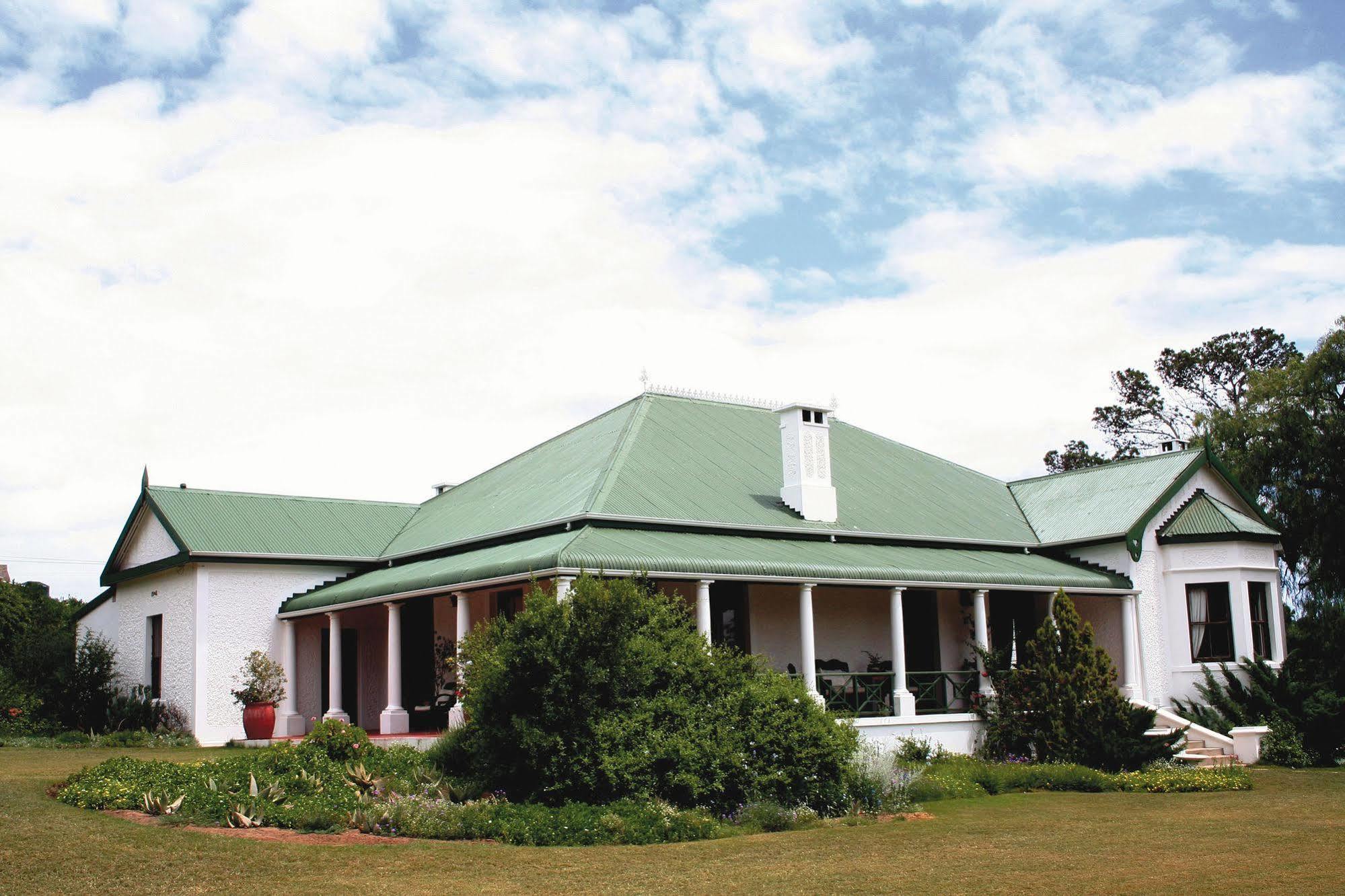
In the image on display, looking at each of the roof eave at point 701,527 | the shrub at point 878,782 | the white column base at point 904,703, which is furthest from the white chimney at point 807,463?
the shrub at point 878,782

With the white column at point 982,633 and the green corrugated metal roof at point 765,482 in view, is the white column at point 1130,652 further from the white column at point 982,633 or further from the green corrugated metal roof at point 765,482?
the white column at point 982,633

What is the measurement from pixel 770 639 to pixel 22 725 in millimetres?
14937

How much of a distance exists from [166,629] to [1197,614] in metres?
20.6

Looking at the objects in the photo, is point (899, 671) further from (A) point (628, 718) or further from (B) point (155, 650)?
(B) point (155, 650)

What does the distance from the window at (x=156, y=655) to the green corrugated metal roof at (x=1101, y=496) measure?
60.2 feet

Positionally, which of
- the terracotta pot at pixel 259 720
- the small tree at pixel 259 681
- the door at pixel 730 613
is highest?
the door at pixel 730 613

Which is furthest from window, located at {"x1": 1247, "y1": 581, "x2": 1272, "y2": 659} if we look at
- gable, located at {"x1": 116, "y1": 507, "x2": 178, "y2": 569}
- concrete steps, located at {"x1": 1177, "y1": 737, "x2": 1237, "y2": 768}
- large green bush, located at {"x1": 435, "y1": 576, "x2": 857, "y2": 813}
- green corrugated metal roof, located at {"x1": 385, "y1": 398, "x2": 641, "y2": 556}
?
gable, located at {"x1": 116, "y1": 507, "x2": 178, "y2": 569}

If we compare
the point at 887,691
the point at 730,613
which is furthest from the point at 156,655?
the point at 887,691

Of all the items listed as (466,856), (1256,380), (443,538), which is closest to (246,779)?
(466,856)

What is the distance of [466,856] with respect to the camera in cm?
1109

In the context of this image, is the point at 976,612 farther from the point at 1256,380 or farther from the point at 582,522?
the point at 1256,380

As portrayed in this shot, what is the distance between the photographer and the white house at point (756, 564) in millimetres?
21469

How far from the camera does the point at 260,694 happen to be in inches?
942

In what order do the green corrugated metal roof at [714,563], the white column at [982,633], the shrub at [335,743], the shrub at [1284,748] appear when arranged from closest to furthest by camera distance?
the shrub at [335,743]
the green corrugated metal roof at [714,563]
the shrub at [1284,748]
the white column at [982,633]
